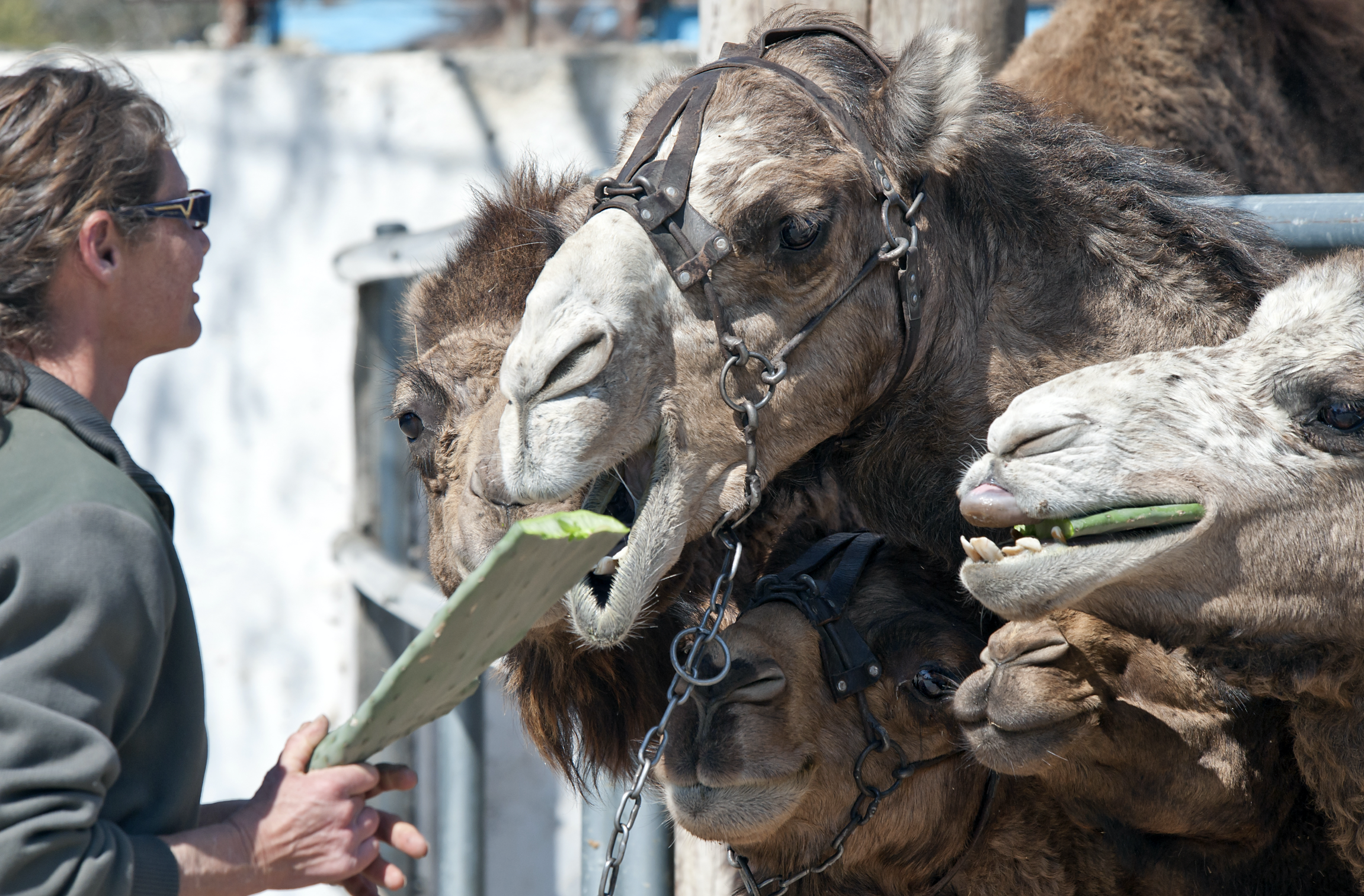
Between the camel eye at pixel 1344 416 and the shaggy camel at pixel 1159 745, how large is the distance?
0.42m

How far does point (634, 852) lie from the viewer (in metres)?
3.08

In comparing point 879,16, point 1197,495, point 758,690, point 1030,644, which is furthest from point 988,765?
point 879,16

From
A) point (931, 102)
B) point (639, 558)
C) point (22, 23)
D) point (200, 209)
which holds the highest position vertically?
point (931, 102)

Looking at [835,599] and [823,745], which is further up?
[835,599]

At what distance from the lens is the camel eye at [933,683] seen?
2.32 metres

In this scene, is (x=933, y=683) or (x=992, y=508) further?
(x=933, y=683)

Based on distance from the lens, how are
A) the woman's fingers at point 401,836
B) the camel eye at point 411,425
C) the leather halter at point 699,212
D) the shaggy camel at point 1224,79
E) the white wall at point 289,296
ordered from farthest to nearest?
1. the white wall at point 289,296
2. the shaggy camel at point 1224,79
3. the camel eye at point 411,425
4. the leather halter at point 699,212
5. the woman's fingers at point 401,836

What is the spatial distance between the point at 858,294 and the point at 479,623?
90 cm

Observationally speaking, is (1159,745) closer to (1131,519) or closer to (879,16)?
(1131,519)

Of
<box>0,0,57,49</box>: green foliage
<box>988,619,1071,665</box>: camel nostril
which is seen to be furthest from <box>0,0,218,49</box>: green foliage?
<box>988,619,1071,665</box>: camel nostril

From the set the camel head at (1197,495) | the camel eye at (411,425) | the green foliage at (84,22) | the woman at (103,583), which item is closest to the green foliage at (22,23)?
the green foliage at (84,22)

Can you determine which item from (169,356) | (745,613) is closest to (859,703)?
(745,613)

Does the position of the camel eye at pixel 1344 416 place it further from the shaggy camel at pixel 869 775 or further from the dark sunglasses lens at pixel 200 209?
the dark sunglasses lens at pixel 200 209

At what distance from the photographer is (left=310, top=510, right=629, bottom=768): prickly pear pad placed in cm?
164
